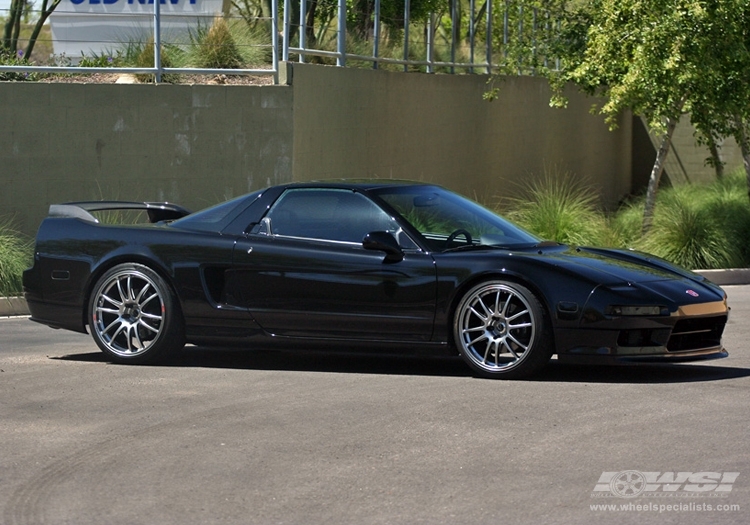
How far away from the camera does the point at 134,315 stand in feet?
29.5

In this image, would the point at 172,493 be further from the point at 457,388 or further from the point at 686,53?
the point at 686,53

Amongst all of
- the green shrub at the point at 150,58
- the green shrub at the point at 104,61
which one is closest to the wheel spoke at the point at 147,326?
the green shrub at the point at 150,58

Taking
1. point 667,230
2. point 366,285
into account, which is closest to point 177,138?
point 667,230

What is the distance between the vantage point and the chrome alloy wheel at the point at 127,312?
8922 mm

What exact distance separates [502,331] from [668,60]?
891cm

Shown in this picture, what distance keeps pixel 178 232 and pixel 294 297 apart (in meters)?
1.06

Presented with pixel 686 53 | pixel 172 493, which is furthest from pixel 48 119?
pixel 172 493

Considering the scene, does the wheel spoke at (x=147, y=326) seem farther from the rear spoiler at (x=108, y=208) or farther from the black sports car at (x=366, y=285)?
the rear spoiler at (x=108, y=208)

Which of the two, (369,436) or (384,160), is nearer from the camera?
(369,436)

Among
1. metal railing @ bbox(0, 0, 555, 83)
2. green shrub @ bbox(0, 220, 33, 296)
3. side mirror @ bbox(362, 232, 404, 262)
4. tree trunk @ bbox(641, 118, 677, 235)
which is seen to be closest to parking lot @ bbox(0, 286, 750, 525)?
side mirror @ bbox(362, 232, 404, 262)

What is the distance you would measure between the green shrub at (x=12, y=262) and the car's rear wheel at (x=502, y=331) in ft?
20.3

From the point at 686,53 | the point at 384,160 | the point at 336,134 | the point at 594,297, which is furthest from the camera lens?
the point at 384,160

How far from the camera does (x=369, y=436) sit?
653 cm

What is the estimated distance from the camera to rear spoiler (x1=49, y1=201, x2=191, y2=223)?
31.4 feet
